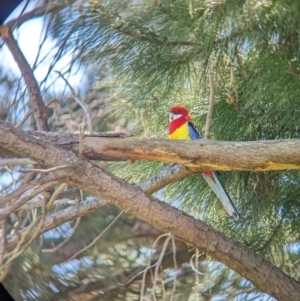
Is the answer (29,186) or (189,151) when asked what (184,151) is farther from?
(29,186)

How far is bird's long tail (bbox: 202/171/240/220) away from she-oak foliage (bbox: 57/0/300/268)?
12mm

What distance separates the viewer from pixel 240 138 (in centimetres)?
76

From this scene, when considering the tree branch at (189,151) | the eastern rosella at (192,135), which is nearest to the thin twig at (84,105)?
the tree branch at (189,151)

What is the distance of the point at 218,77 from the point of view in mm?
736

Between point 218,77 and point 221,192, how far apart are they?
0.16 metres

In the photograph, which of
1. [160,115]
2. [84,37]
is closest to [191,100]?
[160,115]

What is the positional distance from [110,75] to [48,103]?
89 millimetres

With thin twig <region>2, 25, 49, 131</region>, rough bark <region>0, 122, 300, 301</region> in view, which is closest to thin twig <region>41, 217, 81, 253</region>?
rough bark <region>0, 122, 300, 301</region>

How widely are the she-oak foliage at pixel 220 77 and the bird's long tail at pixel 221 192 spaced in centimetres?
1

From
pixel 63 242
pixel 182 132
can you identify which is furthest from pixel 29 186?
pixel 182 132

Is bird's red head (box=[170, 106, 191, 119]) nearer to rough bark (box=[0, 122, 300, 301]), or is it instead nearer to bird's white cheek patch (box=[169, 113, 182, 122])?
bird's white cheek patch (box=[169, 113, 182, 122])

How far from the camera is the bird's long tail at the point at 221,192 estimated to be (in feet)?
2.56

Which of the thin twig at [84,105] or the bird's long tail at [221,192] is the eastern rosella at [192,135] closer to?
the bird's long tail at [221,192]

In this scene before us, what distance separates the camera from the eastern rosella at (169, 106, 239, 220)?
2.48 ft
